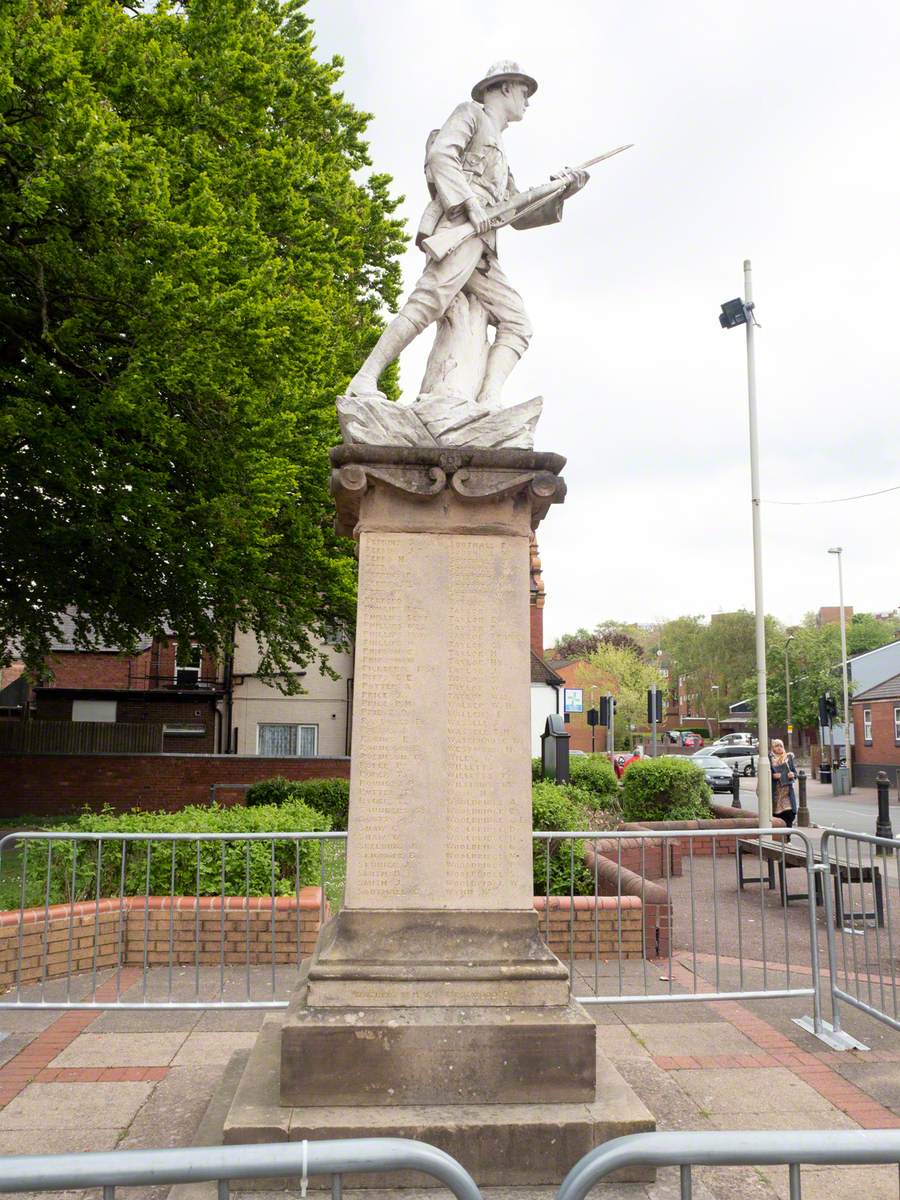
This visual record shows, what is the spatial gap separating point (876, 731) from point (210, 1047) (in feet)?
155

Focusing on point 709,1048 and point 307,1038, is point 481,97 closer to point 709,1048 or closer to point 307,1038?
point 307,1038

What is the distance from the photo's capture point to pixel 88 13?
42.5ft

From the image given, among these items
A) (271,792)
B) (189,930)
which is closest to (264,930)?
(189,930)

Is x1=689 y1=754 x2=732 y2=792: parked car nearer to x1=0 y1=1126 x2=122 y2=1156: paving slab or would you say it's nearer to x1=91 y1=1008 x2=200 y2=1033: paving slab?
x1=91 y1=1008 x2=200 y2=1033: paving slab

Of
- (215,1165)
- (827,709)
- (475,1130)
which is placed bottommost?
(475,1130)

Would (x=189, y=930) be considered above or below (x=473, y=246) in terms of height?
below

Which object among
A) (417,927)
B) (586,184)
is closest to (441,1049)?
(417,927)

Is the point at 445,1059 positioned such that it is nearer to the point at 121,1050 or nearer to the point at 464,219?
the point at 121,1050

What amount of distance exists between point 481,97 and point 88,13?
10081 mm

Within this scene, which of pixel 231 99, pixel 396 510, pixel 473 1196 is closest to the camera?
pixel 473 1196

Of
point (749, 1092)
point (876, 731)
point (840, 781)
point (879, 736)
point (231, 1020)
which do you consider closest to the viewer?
point (749, 1092)

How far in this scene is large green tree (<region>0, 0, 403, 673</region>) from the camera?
12.2 m

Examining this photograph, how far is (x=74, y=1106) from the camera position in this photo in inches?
188

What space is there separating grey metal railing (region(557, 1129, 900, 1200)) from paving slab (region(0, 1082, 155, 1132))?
3.22m
